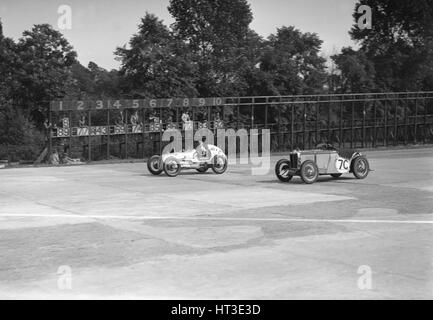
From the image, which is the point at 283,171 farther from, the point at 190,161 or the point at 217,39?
the point at 217,39

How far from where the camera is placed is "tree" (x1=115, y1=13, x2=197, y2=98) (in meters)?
39.2

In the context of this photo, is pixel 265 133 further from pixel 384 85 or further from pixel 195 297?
pixel 195 297

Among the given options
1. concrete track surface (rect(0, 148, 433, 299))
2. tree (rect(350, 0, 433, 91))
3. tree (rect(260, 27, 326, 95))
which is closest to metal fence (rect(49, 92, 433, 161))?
tree (rect(260, 27, 326, 95))

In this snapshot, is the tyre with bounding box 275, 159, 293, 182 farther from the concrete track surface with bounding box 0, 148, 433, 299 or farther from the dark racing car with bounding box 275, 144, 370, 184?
the concrete track surface with bounding box 0, 148, 433, 299

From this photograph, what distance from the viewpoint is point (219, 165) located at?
21.9m

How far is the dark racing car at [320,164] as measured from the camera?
58.9 ft

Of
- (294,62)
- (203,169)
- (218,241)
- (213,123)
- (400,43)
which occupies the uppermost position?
(400,43)

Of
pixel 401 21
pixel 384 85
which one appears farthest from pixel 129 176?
pixel 401 21

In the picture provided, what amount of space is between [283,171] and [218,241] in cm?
933

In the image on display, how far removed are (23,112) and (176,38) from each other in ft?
39.9

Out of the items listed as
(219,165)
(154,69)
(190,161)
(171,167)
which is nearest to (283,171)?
(219,165)

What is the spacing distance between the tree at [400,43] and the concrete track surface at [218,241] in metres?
40.9

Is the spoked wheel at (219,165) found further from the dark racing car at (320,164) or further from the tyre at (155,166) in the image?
the dark racing car at (320,164)

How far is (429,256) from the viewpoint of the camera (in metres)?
8.36
